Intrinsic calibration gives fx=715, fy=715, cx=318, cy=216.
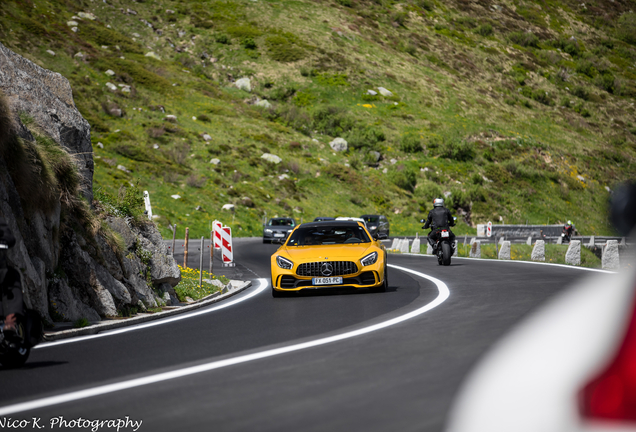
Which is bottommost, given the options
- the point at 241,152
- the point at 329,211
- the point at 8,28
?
the point at 329,211

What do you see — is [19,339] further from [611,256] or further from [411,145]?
[411,145]

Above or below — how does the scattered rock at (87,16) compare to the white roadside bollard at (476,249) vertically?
above

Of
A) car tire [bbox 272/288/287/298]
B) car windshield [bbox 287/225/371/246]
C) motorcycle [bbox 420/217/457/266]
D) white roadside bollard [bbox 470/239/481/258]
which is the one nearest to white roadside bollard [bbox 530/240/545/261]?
white roadside bollard [bbox 470/239/481/258]

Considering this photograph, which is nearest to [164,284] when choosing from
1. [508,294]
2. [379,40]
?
[508,294]

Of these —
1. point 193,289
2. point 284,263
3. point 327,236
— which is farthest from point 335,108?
point 284,263

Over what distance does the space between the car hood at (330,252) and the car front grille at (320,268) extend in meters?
0.08

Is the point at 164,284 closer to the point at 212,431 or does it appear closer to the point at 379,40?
the point at 212,431

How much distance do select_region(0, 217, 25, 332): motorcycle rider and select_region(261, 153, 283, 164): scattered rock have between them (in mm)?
60090

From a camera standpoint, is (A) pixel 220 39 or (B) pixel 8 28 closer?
(B) pixel 8 28

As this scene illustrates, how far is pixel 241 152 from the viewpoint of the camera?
65.6 meters

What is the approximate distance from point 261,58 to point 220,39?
6.71m

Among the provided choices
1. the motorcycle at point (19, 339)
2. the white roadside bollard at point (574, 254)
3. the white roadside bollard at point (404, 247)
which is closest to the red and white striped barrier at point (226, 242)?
the white roadside bollard at point (574, 254)

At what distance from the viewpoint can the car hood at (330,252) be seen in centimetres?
1320

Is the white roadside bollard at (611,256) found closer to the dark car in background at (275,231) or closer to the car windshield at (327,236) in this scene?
the car windshield at (327,236)
